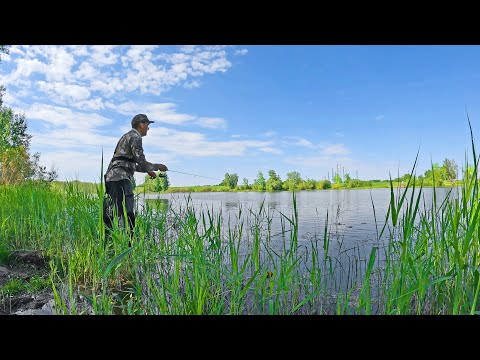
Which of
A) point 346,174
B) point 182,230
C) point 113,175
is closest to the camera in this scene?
point 182,230

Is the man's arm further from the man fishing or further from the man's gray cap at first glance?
the man's gray cap

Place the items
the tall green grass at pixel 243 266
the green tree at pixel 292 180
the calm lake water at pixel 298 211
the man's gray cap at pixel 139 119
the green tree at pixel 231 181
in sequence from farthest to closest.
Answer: the man's gray cap at pixel 139 119 → the green tree at pixel 231 181 → the calm lake water at pixel 298 211 → the green tree at pixel 292 180 → the tall green grass at pixel 243 266

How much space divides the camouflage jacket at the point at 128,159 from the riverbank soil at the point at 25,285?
42.9 inches

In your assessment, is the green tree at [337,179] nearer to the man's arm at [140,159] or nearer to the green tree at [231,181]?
the green tree at [231,181]

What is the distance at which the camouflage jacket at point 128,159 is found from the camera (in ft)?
12.2

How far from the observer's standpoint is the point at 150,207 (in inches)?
135

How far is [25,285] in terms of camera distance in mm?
2701

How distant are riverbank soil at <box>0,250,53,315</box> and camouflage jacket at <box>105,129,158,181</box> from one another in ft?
3.58

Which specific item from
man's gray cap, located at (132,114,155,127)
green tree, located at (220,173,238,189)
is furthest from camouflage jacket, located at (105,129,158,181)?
green tree, located at (220,173,238,189)

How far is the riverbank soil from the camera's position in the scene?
2.38m

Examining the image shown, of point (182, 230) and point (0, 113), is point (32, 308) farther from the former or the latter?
point (0, 113)

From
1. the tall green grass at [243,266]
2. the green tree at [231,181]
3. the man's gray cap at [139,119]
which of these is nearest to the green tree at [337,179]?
the tall green grass at [243,266]
